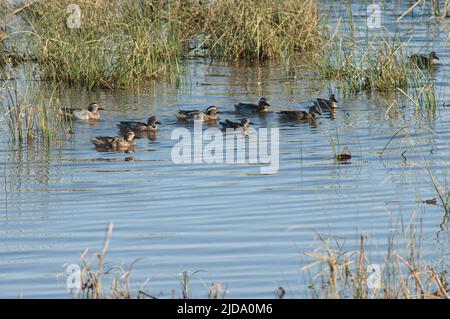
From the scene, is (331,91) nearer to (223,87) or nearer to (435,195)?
(223,87)

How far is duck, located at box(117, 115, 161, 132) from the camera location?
1439cm

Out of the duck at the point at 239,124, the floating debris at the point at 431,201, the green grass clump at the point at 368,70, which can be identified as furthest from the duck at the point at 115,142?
the floating debris at the point at 431,201

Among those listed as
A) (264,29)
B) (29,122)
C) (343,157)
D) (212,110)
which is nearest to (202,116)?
(212,110)

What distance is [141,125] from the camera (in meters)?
14.4

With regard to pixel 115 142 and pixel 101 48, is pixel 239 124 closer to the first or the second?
pixel 115 142

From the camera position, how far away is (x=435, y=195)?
10438mm

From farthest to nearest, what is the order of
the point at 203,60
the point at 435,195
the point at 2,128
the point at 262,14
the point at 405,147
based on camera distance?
the point at 203,60 < the point at 262,14 < the point at 2,128 < the point at 405,147 < the point at 435,195

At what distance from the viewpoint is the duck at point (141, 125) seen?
14.4 metres

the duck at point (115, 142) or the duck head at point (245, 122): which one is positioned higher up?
the duck head at point (245, 122)

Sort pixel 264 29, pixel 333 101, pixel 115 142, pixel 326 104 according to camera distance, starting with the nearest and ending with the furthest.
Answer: pixel 115 142
pixel 326 104
pixel 333 101
pixel 264 29

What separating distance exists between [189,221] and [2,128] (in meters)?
5.36

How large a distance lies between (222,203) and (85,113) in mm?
5415

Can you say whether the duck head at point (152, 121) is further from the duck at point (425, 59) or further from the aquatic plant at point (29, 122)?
the duck at point (425, 59)
